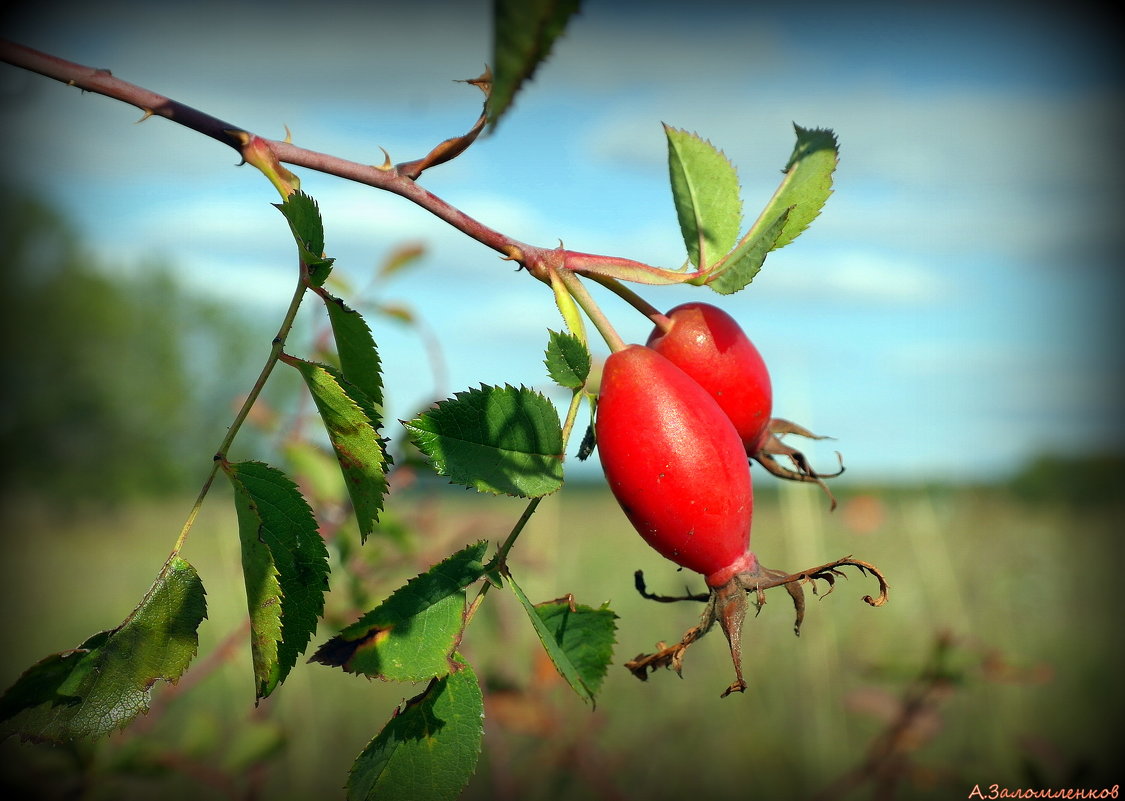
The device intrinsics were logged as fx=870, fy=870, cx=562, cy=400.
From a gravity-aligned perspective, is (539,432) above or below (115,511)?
above

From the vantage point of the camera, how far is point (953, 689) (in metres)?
1.86

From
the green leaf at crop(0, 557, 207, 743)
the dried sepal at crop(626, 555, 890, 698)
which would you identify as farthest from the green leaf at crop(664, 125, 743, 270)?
the green leaf at crop(0, 557, 207, 743)

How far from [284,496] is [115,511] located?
58.0 feet

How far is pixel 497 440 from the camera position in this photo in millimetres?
701

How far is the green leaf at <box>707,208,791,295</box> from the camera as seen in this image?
0.71 meters

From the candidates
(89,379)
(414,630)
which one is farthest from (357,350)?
(89,379)

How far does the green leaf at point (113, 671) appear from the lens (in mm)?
681

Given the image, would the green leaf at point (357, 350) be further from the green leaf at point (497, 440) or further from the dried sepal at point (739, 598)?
the dried sepal at point (739, 598)

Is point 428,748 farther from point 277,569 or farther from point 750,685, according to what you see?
point 750,685

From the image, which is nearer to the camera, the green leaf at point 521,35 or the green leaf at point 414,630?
the green leaf at point 521,35

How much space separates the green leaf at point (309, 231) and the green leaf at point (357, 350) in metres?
0.04

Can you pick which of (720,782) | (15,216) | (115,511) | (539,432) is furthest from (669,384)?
(15,216)

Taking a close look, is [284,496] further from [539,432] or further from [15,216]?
[15,216]

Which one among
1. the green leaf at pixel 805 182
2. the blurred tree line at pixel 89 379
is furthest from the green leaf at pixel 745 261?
the blurred tree line at pixel 89 379
